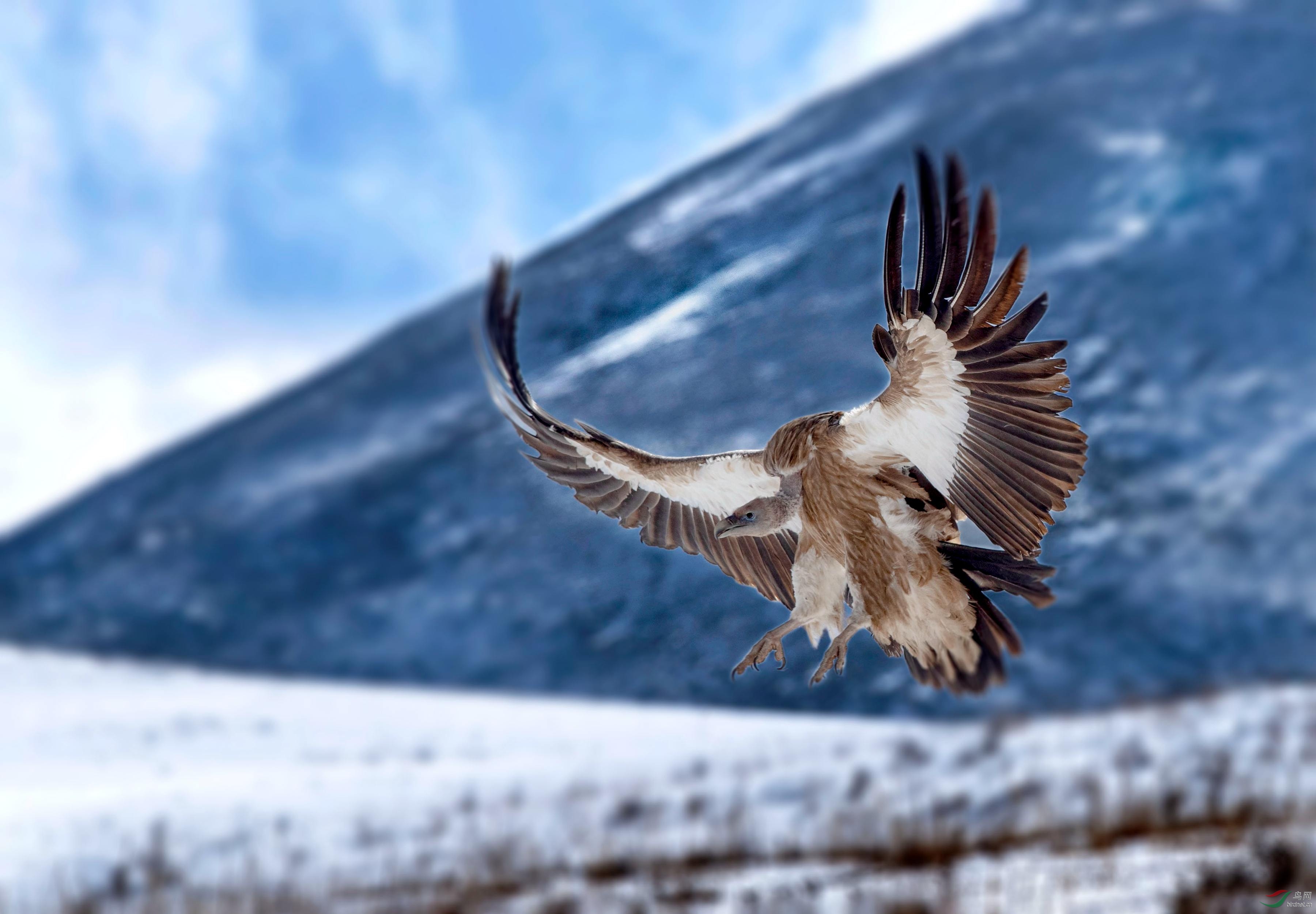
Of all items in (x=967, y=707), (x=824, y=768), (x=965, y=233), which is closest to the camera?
(x=965, y=233)

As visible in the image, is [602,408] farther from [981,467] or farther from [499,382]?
[981,467]

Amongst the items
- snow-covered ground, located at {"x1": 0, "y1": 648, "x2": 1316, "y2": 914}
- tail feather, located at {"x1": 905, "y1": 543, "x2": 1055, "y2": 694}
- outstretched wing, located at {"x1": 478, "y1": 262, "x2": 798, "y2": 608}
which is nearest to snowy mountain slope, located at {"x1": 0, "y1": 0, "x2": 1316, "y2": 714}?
outstretched wing, located at {"x1": 478, "y1": 262, "x2": 798, "y2": 608}

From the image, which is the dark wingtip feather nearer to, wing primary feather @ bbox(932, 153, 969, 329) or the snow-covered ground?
wing primary feather @ bbox(932, 153, 969, 329)

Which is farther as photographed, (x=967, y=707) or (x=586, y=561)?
(x=967, y=707)

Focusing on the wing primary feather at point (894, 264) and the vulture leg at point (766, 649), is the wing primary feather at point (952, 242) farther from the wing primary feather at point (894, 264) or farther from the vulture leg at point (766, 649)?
the vulture leg at point (766, 649)

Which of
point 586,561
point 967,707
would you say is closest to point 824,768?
point 967,707

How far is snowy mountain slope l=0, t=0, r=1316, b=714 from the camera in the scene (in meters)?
0.54

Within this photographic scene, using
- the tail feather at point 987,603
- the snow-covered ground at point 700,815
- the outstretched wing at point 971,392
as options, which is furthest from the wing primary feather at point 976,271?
the snow-covered ground at point 700,815

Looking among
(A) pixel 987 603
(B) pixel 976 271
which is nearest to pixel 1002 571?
(A) pixel 987 603

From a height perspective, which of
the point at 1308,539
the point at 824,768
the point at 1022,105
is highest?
the point at 1022,105

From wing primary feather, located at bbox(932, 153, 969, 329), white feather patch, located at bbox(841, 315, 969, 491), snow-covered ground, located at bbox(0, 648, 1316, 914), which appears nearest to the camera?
wing primary feather, located at bbox(932, 153, 969, 329)

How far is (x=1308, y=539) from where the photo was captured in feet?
15.0

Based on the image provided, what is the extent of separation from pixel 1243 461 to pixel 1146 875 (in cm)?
171

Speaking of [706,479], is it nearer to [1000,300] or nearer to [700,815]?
[1000,300]
